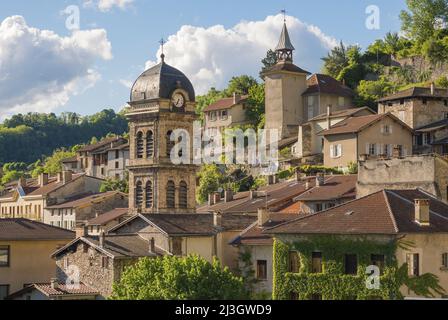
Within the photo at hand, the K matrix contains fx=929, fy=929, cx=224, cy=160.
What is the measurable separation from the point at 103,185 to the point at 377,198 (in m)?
59.3

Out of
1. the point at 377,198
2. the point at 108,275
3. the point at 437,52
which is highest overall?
the point at 437,52

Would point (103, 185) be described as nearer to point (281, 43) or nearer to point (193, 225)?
point (281, 43)

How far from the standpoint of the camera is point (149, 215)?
54562 mm

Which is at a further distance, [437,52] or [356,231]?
[437,52]

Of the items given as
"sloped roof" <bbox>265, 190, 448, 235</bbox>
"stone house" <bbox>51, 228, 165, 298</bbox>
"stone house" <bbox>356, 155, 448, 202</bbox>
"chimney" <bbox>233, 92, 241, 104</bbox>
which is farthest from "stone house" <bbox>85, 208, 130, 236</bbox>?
"chimney" <bbox>233, 92, 241, 104</bbox>

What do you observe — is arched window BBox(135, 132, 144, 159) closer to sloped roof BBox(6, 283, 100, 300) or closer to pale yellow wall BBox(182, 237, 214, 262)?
pale yellow wall BBox(182, 237, 214, 262)

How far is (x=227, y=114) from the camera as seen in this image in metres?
112

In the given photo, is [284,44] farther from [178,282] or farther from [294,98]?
[178,282]

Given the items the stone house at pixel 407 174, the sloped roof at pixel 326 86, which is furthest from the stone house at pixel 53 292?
the sloped roof at pixel 326 86

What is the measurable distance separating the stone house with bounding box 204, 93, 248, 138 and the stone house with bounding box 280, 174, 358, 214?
5095 cm

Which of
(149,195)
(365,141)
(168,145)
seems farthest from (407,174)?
(365,141)

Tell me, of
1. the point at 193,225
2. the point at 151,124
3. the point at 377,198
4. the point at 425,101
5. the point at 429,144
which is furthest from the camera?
the point at 425,101

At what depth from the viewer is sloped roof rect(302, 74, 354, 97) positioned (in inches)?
3907
